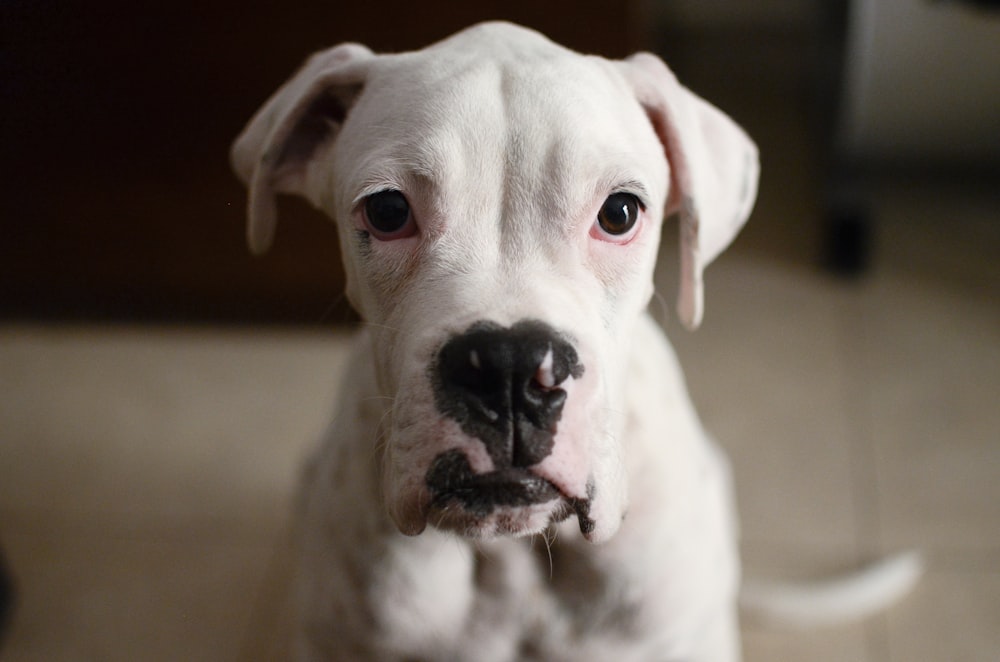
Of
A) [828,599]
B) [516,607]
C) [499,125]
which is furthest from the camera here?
[828,599]

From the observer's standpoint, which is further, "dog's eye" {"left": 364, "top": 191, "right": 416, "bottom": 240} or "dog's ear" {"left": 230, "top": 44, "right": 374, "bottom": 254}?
"dog's ear" {"left": 230, "top": 44, "right": 374, "bottom": 254}

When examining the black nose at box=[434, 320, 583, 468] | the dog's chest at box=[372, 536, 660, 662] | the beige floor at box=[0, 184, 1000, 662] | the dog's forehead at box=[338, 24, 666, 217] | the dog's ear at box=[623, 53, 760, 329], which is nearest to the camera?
the black nose at box=[434, 320, 583, 468]

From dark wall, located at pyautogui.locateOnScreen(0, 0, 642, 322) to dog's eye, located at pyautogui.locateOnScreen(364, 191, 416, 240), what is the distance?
3.23 ft

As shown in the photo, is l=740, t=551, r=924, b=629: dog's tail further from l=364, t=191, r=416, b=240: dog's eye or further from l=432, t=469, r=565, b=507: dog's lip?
l=364, t=191, r=416, b=240: dog's eye

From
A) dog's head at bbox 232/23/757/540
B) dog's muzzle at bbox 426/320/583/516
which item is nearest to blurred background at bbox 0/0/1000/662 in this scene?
dog's head at bbox 232/23/757/540

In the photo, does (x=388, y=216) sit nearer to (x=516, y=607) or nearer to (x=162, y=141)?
(x=516, y=607)

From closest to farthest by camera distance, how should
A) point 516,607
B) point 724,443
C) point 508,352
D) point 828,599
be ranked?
point 508,352
point 516,607
point 828,599
point 724,443

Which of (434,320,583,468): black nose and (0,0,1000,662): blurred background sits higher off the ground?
(434,320,583,468): black nose

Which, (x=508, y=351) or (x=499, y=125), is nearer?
(x=508, y=351)

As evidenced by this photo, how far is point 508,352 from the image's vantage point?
3.18ft

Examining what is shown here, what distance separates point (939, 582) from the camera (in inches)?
81.0

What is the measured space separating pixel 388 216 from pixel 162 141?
1.45 meters

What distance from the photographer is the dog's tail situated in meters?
1.97

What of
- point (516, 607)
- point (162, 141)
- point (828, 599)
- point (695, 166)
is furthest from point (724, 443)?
point (162, 141)
